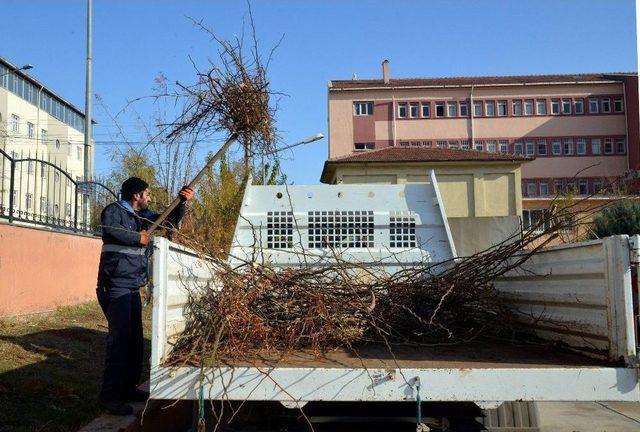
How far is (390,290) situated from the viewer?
401cm

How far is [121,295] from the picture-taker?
4.18 m

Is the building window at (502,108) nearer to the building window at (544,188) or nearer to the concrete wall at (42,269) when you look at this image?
the building window at (544,188)

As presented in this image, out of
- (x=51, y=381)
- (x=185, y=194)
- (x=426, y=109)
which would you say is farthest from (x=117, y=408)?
(x=426, y=109)

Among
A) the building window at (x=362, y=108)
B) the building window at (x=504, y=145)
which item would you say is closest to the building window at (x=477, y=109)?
the building window at (x=504, y=145)

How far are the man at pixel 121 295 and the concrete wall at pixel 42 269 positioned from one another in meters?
3.31

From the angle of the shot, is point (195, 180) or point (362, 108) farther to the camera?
point (362, 108)

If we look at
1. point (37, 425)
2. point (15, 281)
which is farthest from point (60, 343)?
point (37, 425)

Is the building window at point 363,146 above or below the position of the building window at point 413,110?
below

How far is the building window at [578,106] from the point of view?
156 ft

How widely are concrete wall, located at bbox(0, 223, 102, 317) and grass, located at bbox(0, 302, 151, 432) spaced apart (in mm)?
234

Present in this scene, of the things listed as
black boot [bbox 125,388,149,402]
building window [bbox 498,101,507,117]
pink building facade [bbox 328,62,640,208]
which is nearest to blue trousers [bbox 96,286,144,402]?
black boot [bbox 125,388,149,402]

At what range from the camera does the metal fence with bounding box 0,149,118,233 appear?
741 centimetres

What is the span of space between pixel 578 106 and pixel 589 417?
46132mm

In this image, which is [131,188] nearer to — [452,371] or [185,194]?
[185,194]
